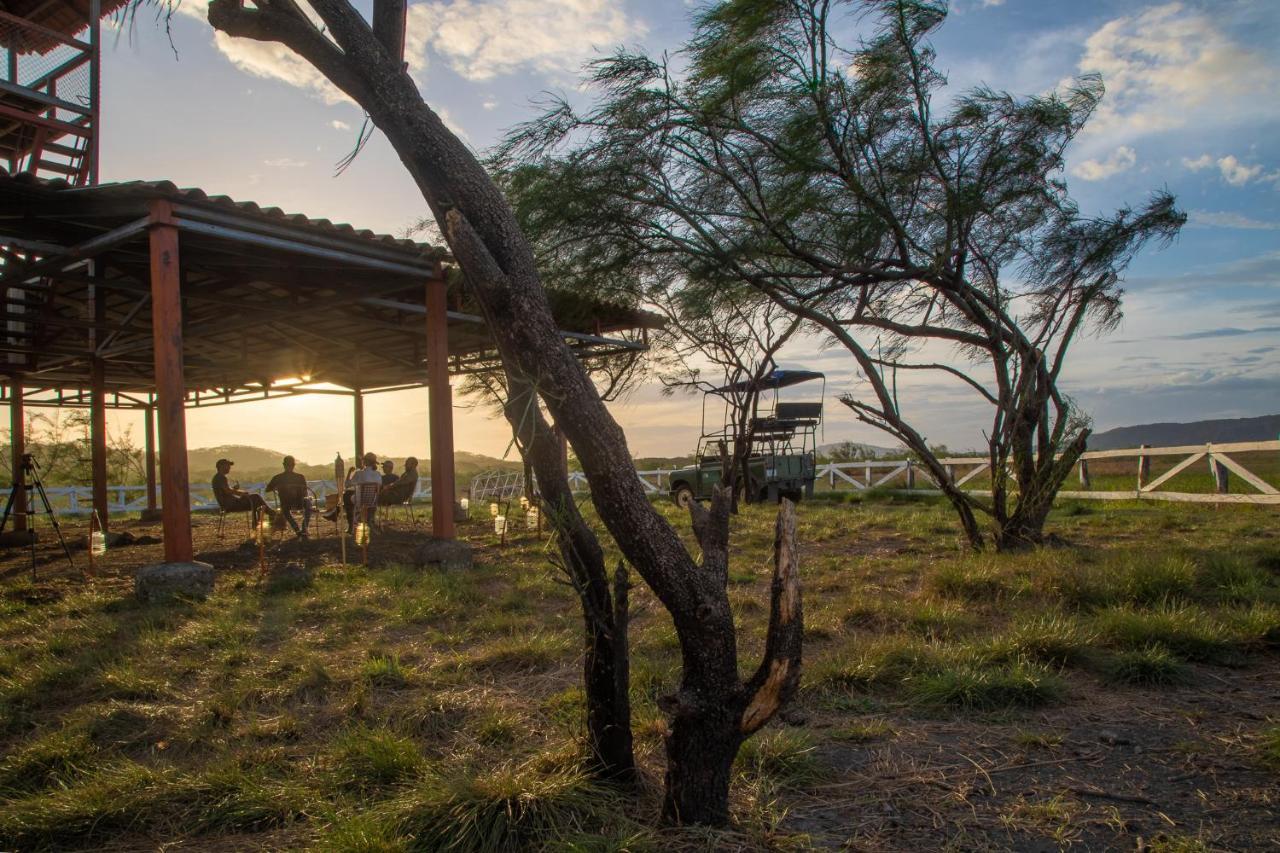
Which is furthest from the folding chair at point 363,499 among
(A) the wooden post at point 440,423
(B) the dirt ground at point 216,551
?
(A) the wooden post at point 440,423

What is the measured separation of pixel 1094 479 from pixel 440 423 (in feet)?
53.7

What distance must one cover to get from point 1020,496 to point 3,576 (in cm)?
1125

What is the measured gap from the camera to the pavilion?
6.77 metres

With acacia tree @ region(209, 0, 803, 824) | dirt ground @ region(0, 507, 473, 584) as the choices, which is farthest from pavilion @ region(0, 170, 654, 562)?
acacia tree @ region(209, 0, 803, 824)

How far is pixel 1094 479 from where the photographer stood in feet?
59.6

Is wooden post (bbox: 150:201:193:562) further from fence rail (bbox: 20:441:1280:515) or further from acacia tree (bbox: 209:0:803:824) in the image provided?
fence rail (bbox: 20:441:1280:515)

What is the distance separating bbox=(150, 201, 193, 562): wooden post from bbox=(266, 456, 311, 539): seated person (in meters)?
4.14

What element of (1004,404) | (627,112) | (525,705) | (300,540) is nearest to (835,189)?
A: (627,112)

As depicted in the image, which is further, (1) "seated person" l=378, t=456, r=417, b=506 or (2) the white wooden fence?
(2) the white wooden fence

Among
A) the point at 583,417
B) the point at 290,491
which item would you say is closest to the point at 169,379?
the point at 290,491

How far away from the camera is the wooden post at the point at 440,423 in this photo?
27.5ft

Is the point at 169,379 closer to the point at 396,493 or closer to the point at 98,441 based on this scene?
the point at 396,493

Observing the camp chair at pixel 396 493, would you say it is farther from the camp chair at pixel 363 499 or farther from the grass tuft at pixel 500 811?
the grass tuft at pixel 500 811

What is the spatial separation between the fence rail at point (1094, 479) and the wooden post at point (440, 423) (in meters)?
2.53
